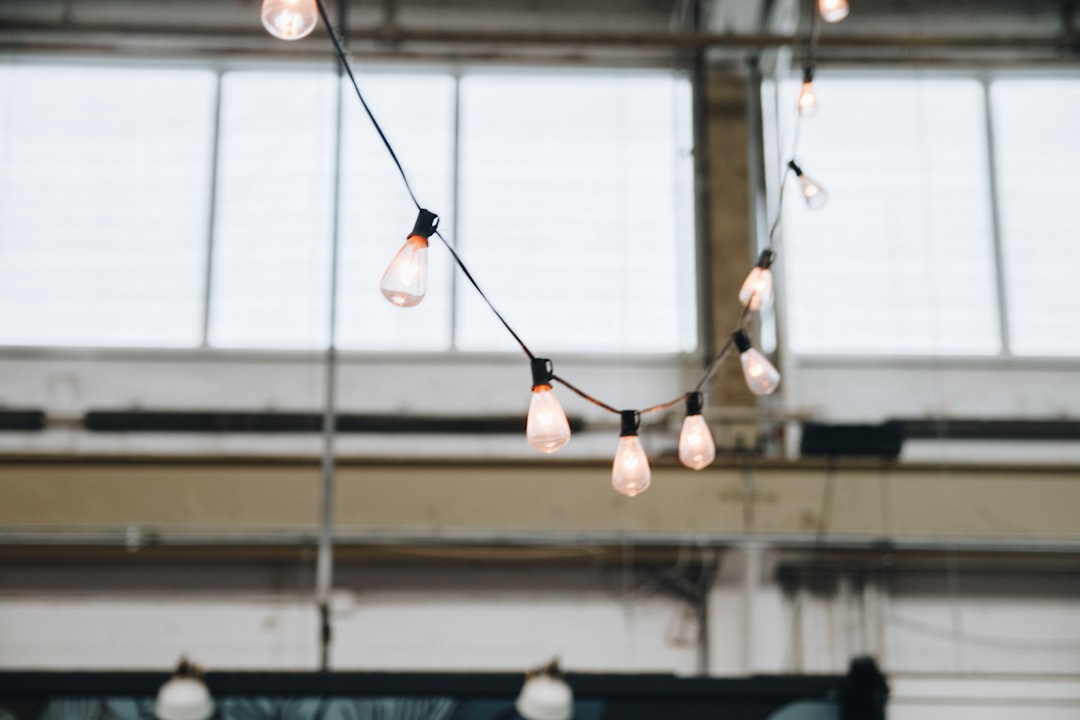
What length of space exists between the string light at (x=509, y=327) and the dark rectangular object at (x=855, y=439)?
2818 millimetres

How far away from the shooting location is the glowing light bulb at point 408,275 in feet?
6.19

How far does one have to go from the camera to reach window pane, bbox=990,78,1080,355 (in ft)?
21.4

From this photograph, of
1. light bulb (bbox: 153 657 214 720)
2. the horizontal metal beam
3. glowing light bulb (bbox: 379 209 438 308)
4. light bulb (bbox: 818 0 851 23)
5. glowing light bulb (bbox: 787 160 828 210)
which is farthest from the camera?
the horizontal metal beam

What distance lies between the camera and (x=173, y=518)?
5.62 m

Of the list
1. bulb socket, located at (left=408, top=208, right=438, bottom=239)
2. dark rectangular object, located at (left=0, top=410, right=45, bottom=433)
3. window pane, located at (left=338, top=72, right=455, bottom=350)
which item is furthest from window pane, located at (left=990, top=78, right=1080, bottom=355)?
dark rectangular object, located at (left=0, top=410, right=45, bottom=433)

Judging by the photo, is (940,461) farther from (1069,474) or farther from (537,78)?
(537,78)

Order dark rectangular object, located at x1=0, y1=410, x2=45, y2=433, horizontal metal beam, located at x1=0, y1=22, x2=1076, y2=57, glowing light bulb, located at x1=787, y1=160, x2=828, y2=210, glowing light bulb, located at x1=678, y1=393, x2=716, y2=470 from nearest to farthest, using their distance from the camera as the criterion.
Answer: glowing light bulb, located at x1=678, y1=393, x2=716, y2=470
glowing light bulb, located at x1=787, y1=160, x2=828, y2=210
dark rectangular object, located at x1=0, y1=410, x2=45, y2=433
horizontal metal beam, located at x1=0, y1=22, x2=1076, y2=57

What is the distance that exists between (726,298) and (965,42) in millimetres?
2392

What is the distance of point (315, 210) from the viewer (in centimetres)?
661

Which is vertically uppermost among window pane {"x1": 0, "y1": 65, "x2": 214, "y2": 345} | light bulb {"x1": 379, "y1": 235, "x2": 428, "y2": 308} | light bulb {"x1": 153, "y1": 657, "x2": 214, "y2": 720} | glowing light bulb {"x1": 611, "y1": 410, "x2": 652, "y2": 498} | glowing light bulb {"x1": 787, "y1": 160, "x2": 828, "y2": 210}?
window pane {"x1": 0, "y1": 65, "x2": 214, "y2": 345}

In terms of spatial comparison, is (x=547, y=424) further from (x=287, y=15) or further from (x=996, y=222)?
(x=996, y=222)

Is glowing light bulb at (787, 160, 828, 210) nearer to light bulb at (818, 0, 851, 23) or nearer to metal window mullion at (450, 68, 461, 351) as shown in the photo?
light bulb at (818, 0, 851, 23)

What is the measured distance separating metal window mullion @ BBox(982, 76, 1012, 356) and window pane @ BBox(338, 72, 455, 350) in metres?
3.55

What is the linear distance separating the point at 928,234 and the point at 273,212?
4.27m
